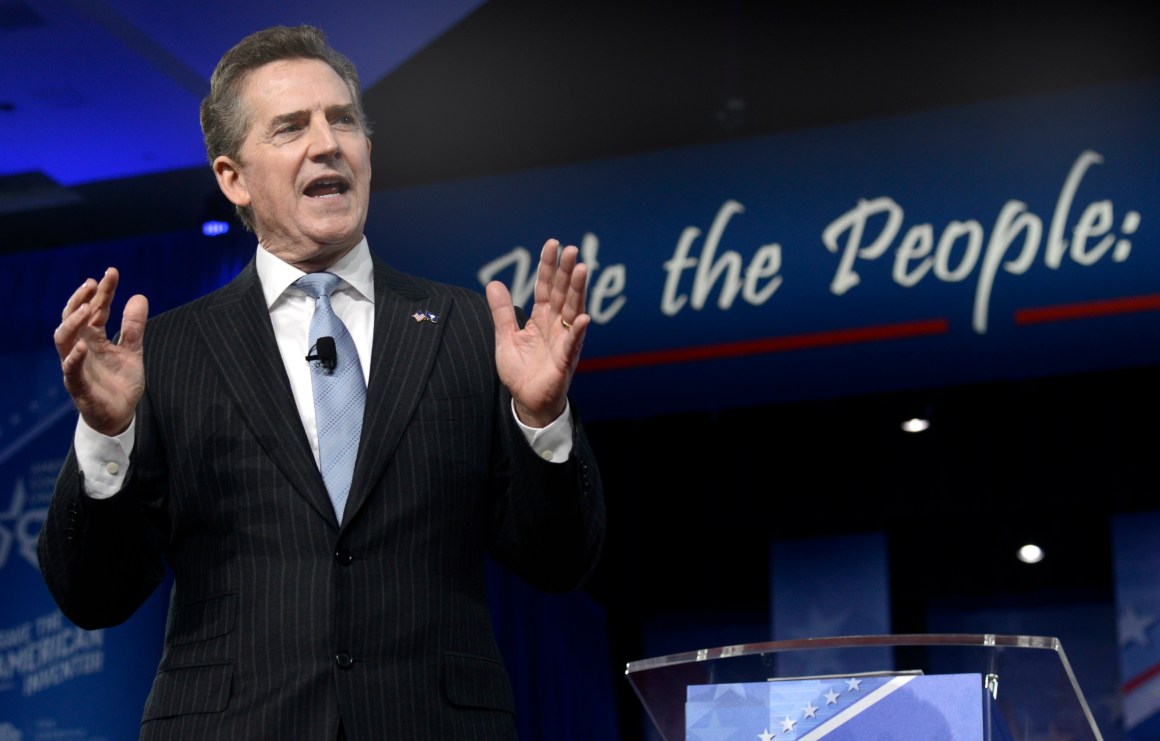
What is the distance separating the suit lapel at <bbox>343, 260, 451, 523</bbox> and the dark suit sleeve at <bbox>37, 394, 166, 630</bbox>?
0.22 metres

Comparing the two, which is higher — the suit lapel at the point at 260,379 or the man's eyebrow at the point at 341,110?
the man's eyebrow at the point at 341,110

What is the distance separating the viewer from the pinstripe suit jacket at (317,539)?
4.75 feet

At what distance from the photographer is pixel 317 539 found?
1.48 meters

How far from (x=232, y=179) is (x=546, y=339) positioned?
464 millimetres

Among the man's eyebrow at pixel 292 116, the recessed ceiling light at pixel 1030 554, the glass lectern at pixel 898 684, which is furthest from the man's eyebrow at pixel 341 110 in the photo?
the recessed ceiling light at pixel 1030 554

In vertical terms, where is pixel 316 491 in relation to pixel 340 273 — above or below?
below

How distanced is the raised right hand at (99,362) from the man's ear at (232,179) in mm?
280

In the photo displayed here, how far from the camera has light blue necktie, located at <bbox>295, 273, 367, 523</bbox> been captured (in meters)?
1.52

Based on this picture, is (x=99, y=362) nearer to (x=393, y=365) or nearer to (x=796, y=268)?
(x=393, y=365)

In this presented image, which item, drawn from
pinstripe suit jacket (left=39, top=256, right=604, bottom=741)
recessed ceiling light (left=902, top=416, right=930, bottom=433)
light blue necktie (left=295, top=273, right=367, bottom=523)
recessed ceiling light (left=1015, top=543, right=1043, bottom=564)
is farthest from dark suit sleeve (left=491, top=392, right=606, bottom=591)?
recessed ceiling light (left=1015, top=543, right=1043, bottom=564)

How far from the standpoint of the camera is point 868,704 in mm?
1355

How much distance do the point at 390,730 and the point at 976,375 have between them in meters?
4.47

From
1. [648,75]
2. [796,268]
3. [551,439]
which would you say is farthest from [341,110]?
[648,75]

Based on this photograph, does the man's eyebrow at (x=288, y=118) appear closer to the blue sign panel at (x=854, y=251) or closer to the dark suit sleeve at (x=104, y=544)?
the dark suit sleeve at (x=104, y=544)
